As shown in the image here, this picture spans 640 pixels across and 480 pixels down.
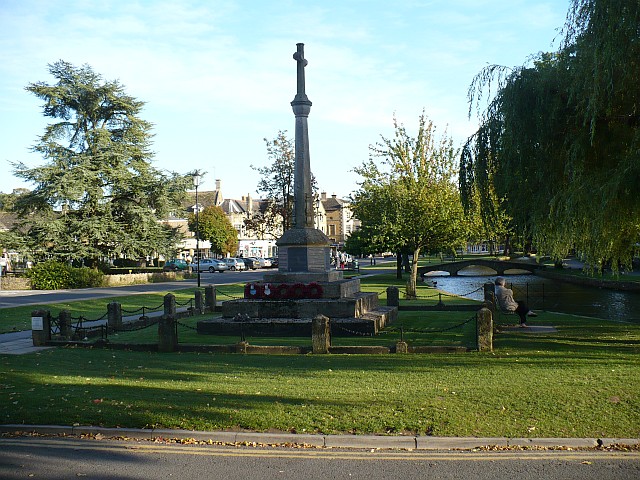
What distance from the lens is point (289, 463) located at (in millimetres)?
7363

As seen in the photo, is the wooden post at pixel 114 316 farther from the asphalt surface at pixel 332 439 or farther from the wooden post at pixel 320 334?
the asphalt surface at pixel 332 439

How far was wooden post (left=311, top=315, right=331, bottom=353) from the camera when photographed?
14.5 metres

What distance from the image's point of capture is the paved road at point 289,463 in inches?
273

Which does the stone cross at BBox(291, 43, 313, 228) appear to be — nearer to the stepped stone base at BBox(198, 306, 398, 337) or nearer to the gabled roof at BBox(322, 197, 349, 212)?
the stepped stone base at BBox(198, 306, 398, 337)

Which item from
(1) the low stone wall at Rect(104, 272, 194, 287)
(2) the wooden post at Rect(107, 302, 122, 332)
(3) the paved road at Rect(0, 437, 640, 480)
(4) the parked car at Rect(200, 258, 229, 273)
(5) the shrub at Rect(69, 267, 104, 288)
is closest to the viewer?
(3) the paved road at Rect(0, 437, 640, 480)

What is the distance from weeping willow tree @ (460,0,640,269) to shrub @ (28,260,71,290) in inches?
1361

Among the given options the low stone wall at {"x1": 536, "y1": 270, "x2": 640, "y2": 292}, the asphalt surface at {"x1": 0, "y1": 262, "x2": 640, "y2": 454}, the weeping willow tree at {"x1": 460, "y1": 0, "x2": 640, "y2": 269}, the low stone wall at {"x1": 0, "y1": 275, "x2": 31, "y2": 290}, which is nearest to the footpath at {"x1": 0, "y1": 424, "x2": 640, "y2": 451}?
the asphalt surface at {"x1": 0, "y1": 262, "x2": 640, "y2": 454}

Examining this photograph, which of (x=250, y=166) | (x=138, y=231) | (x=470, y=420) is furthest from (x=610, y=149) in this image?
(x=138, y=231)

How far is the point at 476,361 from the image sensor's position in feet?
42.1

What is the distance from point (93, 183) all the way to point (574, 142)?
4419 cm

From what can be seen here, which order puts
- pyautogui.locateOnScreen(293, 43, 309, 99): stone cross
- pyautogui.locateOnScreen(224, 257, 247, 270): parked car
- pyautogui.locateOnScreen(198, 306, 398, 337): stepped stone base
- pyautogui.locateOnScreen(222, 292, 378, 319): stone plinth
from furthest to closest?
pyautogui.locateOnScreen(224, 257, 247, 270): parked car → pyautogui.locateOnScreen(293, 43, 309, 99): stone cross → pyautogui.locateOnScreen(222, 292, 378, 319): stone plinth → pyautogui.locateOnScreen(198, 306, 398, 337): stepped stone base

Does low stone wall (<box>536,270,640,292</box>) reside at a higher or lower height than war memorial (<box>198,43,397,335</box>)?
lower

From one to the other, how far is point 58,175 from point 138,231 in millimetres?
7597

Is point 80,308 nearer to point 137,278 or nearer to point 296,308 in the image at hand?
point 296,308
